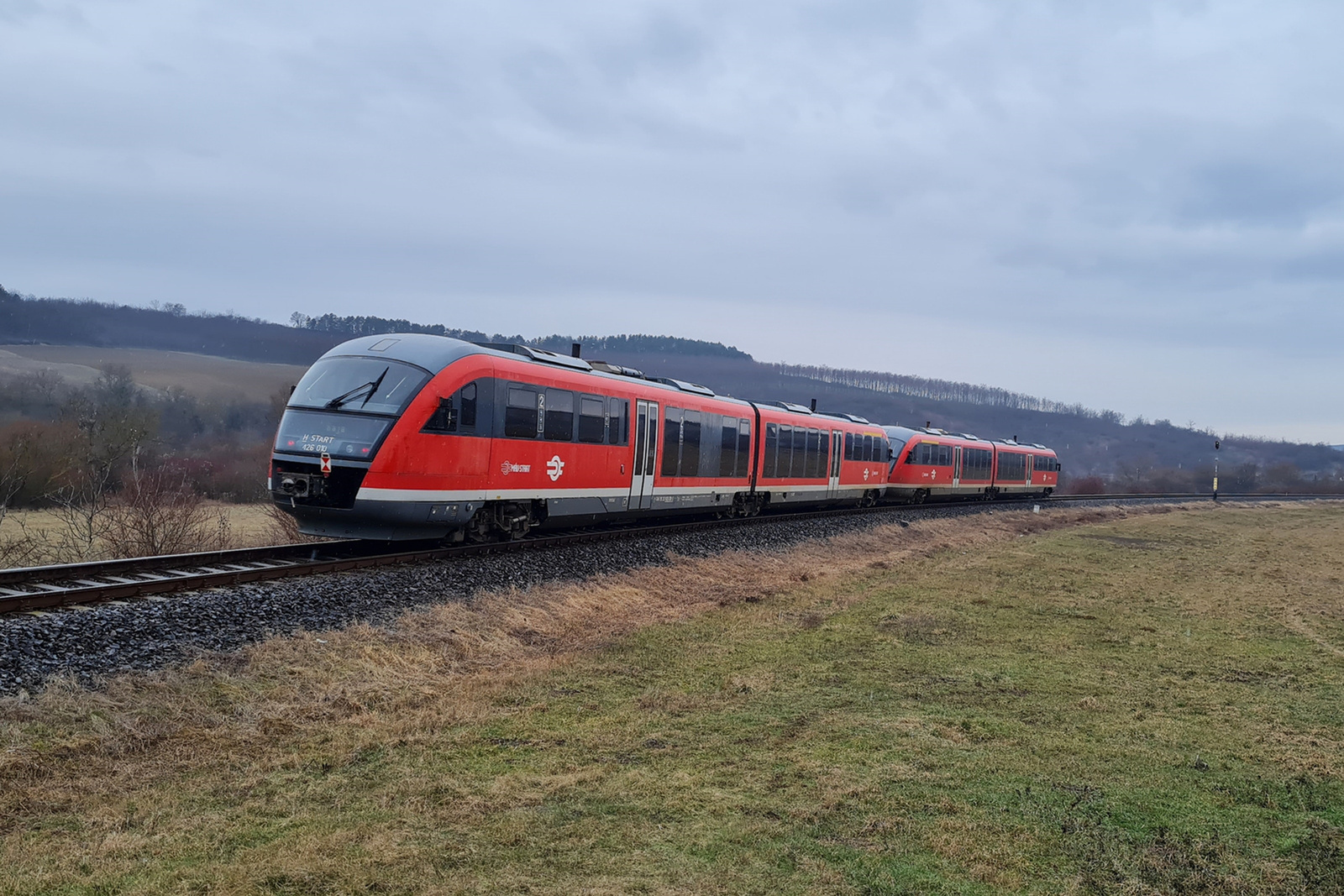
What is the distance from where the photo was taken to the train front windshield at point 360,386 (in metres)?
13.6

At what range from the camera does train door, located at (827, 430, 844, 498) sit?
32.3m

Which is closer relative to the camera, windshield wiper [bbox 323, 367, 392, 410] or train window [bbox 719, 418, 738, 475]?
windshield wiper [bbox 323, 367, 392, 410]

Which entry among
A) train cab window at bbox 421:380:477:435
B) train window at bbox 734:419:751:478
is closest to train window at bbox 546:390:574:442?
train cab window at bbox 421:380:477:435

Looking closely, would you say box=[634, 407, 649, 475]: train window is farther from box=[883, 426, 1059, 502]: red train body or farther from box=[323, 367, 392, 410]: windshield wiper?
box=[883, 426, 1059, 502]: red train body

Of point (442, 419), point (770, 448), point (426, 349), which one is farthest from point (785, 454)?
point (442, 419)

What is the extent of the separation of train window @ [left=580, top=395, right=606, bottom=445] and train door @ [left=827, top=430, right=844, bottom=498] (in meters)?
15.3

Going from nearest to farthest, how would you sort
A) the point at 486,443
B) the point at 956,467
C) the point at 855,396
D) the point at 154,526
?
the point at 486,443 → the point at 154,526 → the point at 956,467 → the point at 855,396

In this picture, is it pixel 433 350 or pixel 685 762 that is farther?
pixel 433 350

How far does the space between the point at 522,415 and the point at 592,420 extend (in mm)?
2410

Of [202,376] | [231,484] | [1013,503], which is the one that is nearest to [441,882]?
[231,484]

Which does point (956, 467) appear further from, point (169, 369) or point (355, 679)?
point (169, 369)

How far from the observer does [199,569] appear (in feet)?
40.8

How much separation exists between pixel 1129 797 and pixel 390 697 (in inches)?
233

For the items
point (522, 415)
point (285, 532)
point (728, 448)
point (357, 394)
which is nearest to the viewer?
point (357, 394)
